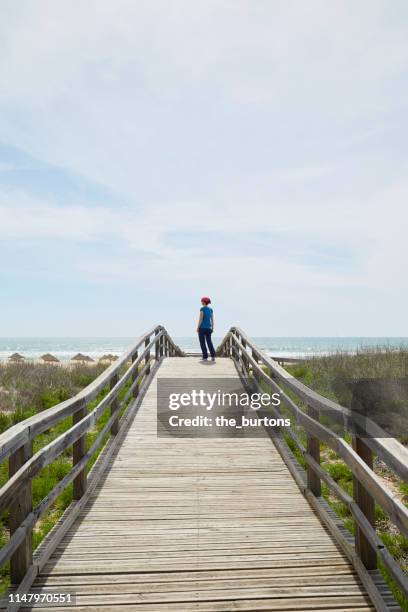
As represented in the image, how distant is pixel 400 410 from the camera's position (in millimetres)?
8250

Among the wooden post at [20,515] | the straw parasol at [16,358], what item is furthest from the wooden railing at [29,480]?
the straw parasol at [16,358]

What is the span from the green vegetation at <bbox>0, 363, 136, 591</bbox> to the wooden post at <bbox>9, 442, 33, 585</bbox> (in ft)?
1.64

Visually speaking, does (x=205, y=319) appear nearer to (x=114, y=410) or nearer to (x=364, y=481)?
(x=114, y=410)

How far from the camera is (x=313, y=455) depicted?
15.2ft

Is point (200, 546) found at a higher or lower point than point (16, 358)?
lower

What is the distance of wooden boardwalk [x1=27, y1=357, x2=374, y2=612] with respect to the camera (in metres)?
3.08

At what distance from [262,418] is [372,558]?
14.2 feet

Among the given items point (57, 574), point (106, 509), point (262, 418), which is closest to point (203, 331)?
point (262, 418)

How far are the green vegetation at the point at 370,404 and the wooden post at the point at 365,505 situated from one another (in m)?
0.36

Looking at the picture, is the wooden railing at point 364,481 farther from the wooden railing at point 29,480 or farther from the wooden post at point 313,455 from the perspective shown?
the wooden railing at point 29,480

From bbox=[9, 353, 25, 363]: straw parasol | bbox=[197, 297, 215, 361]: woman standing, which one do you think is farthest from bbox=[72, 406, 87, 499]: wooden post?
bbox=[9, 353, 25, 363]: straw parasol

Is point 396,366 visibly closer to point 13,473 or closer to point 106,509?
point 106,509

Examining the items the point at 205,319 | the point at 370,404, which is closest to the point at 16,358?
the point at 205,319

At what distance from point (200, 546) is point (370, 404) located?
19.8 feet
